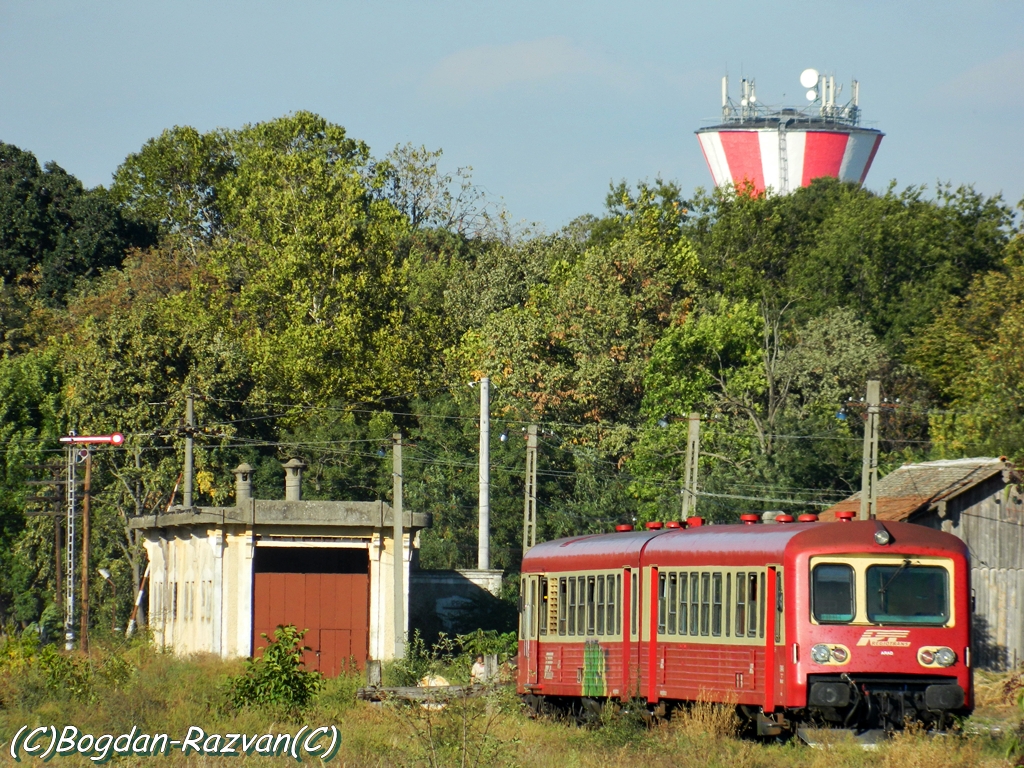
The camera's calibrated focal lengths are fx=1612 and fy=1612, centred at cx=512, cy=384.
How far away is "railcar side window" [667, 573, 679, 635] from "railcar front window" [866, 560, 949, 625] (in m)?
2.87

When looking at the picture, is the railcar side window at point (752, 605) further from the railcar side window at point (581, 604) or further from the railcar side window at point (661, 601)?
the railcar side window at point (581, 604)

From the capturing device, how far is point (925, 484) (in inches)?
1260

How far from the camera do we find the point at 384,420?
55.2 metres

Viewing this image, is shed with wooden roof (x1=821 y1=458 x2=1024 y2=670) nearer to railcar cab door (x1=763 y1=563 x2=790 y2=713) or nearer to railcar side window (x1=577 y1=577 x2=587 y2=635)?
railcar side window (x1=577 y1=577 x2=587 y2=635)

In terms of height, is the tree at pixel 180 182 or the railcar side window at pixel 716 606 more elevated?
the tree at pixel 180 182

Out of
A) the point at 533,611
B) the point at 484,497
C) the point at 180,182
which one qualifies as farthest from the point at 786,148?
the point at 533,611

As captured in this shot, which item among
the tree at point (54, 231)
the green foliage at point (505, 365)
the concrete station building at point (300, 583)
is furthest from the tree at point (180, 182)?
the concrete station building at point (300, 583)

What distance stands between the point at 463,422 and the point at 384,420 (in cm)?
273

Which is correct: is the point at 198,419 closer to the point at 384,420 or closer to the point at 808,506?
the point at 384,420

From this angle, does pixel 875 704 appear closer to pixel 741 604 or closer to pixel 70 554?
pixel 741 604

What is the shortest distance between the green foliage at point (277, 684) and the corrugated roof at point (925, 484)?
10.6 metres

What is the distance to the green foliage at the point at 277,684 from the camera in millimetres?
21312

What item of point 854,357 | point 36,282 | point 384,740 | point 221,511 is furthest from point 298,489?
point 36,282

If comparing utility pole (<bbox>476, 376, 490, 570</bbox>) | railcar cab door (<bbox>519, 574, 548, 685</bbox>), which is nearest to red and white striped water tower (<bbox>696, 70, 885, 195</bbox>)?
utility pole (<bbox>476, 376, 490, 570</bbox>)
